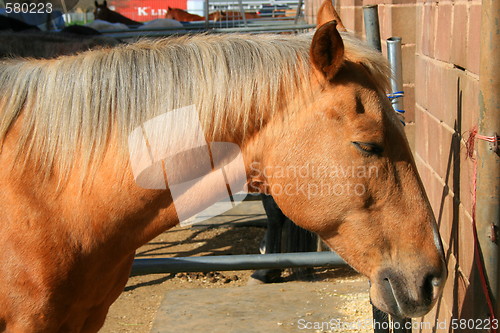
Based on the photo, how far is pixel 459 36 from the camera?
2.39 m

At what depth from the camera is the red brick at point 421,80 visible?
3.08m

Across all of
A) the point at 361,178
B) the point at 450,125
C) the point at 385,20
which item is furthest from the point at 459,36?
the point at 385,20

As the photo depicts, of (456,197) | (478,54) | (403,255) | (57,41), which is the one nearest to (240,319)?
(456,197)

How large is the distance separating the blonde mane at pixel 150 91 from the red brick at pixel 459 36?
483 millimetres

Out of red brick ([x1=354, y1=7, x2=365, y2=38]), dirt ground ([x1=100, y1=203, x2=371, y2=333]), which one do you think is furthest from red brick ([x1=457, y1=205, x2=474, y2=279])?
red brick ([x1=354, y1=7, x2=365, y2=38])

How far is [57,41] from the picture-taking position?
18.5ft

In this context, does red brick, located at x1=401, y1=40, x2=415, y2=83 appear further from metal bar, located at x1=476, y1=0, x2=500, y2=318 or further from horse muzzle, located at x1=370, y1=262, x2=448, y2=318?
horse muzzle, located at x1=370, y1=262, x2=448, y2=318

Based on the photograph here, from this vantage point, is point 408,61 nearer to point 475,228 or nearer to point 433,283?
point 475,228

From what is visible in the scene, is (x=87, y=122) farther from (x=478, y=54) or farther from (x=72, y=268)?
(x=478, y=54)

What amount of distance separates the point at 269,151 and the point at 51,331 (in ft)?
3.29

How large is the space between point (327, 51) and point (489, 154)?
2.20 ft

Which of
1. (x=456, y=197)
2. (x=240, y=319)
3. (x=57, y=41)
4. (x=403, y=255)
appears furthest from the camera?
(x=57, y=41)

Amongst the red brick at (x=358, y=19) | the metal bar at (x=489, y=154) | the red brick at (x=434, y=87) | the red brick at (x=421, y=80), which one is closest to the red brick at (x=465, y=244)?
the metal bar at (x=489, y=154)

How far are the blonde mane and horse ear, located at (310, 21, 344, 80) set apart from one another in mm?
71
